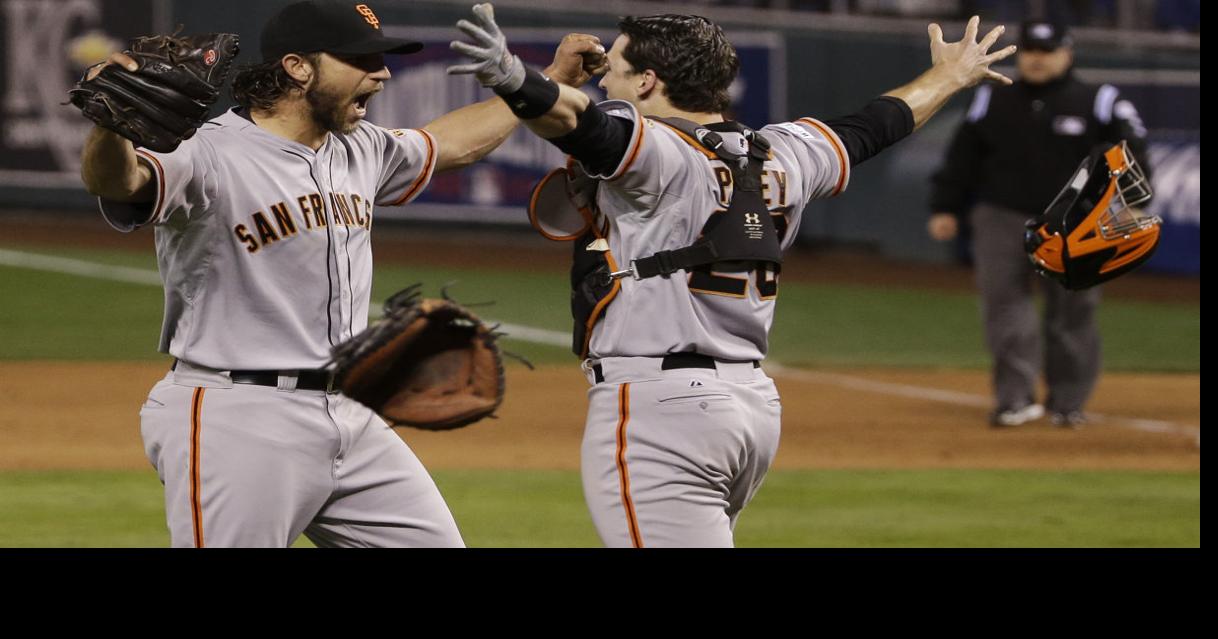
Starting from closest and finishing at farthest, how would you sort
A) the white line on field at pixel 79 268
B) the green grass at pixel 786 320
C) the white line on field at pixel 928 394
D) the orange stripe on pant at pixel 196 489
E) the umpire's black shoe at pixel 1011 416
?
the orange stripe on pant at pixel 196 489 < the umpire's black shoe at pixel 1011 416 < the white line on field at pixel 928 394 < the green grass at pixel 786 320 < the white line on field at pixel 79 268

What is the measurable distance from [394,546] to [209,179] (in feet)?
3.31

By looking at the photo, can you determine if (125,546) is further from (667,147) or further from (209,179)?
(667,147)

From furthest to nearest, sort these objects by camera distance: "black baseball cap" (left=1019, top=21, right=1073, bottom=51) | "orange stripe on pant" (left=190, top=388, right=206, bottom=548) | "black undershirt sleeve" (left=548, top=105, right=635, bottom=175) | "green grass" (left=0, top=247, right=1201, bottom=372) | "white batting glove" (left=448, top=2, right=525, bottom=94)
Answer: "green grass" (left=0, top=247, right=1201, bottom=372)
"black baseball cap" (left=1019, top=21, right=1073, bottom=51)
"orange stripe on pant" (left=190, top=388, right=206, bottom=548)
"black undershirt sleeve" (left=548, top=105, right=635, bottom=175)
"white batting glove" (left=448, top=2, right=525, bottom=94)

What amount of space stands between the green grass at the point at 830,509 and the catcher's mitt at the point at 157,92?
3.07m

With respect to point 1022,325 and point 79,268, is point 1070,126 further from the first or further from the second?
point 79,268

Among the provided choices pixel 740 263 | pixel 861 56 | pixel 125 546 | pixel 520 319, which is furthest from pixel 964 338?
pixel 740 263

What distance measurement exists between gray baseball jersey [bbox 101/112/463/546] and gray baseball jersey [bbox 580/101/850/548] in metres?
0.62

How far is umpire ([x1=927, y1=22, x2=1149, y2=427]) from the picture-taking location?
9148 mm

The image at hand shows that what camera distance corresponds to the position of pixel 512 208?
765 inches

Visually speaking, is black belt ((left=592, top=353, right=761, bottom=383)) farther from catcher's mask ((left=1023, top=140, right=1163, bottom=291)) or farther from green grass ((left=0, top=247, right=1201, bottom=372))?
green grass ((left=0, top=247, right=1201, bottom=372))

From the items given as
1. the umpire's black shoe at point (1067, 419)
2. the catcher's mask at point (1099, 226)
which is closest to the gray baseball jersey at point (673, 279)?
the catcher's mask at point (1099, 226)

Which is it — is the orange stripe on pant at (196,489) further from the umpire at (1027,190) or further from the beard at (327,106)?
the umpire at (1027,190)

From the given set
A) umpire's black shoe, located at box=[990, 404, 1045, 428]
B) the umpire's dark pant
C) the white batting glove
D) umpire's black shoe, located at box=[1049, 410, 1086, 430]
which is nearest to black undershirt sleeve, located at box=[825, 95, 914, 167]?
the white batting glove

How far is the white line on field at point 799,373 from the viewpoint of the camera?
989 centimetres
